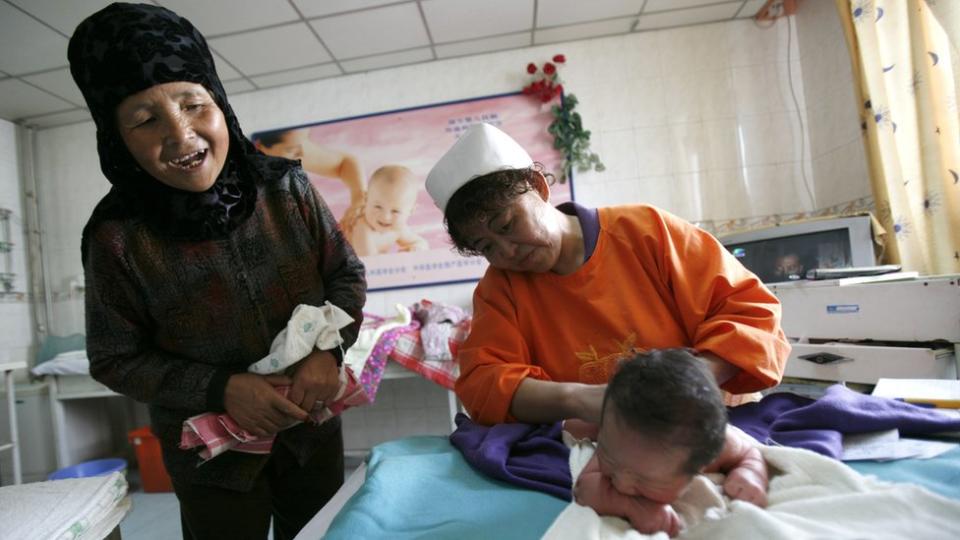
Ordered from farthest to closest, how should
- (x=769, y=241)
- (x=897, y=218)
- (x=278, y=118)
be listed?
(x=278, y=118) → (x=769, y=241) → (x=897, y=218)

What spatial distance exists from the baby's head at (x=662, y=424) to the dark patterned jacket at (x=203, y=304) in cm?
72

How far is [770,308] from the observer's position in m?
0.95

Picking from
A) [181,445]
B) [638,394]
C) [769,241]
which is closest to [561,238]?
[638,394]

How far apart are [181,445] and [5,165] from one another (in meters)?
4.44

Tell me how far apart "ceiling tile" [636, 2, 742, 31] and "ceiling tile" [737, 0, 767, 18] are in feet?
0.16

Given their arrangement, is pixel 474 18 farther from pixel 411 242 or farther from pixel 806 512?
pixel 806 512

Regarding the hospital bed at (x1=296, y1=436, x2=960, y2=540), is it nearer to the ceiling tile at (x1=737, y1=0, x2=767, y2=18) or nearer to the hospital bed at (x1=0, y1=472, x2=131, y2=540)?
the hospital bed at (x1=0, y1=472, x2=131, y2=540)

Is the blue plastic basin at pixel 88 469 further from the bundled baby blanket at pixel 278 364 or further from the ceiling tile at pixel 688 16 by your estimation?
the ceiling tile at pixel 688 16

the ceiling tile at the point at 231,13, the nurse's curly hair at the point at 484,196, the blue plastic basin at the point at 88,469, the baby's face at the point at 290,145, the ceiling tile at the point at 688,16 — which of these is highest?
the ceiling tile at the point at 231,13

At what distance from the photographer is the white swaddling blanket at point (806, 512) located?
51 centimetres

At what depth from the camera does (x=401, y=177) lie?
3.63 metres

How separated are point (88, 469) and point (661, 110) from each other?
452 cm

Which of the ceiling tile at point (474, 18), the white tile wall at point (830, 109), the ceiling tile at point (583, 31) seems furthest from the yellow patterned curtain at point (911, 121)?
the ceiling tile at point (474, 18)

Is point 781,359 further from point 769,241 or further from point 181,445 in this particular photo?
point 769,241
